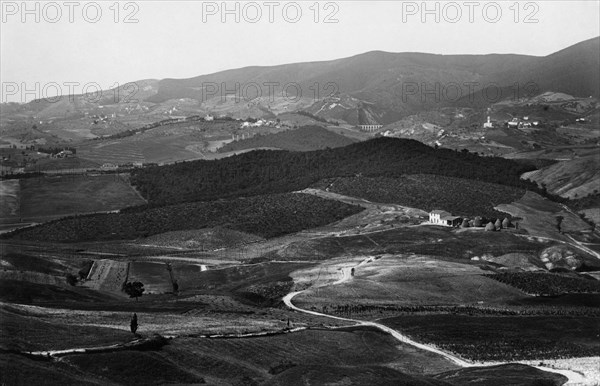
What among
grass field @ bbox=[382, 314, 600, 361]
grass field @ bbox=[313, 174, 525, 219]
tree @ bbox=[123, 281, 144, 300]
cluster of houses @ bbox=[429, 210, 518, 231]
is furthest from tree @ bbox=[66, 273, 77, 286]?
grass field @ bbox=[313, 174, 525, 219]

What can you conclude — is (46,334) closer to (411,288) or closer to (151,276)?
(411,288)

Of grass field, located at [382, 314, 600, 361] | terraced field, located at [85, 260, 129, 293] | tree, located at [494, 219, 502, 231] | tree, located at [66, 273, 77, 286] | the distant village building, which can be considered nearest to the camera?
grass field, located at [382, 314, 600, 361]

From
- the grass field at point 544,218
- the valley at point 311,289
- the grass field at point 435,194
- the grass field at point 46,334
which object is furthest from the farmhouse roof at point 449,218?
the grass field at point 46,334

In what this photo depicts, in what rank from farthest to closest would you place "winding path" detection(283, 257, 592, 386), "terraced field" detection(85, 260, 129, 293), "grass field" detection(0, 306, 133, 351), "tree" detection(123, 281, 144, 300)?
"terraced field" detection(85, 260, 129, 293), "tree" detection(123, 281, 144, 300), "winding path" detection(283, 257, 592, 386), "grass field" detection(0, 306, 133, 351)

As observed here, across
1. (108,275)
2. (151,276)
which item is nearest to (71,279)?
(108,275)

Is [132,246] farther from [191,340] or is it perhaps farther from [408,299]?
[191,340]

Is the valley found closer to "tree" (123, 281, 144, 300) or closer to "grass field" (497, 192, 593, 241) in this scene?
"tree" (123, 281, 144, 300)

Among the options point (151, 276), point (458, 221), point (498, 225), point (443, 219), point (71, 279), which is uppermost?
point (443, 219)

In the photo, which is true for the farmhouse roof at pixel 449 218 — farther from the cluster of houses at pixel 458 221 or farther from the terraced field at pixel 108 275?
the terraced field at pixel 108 275
